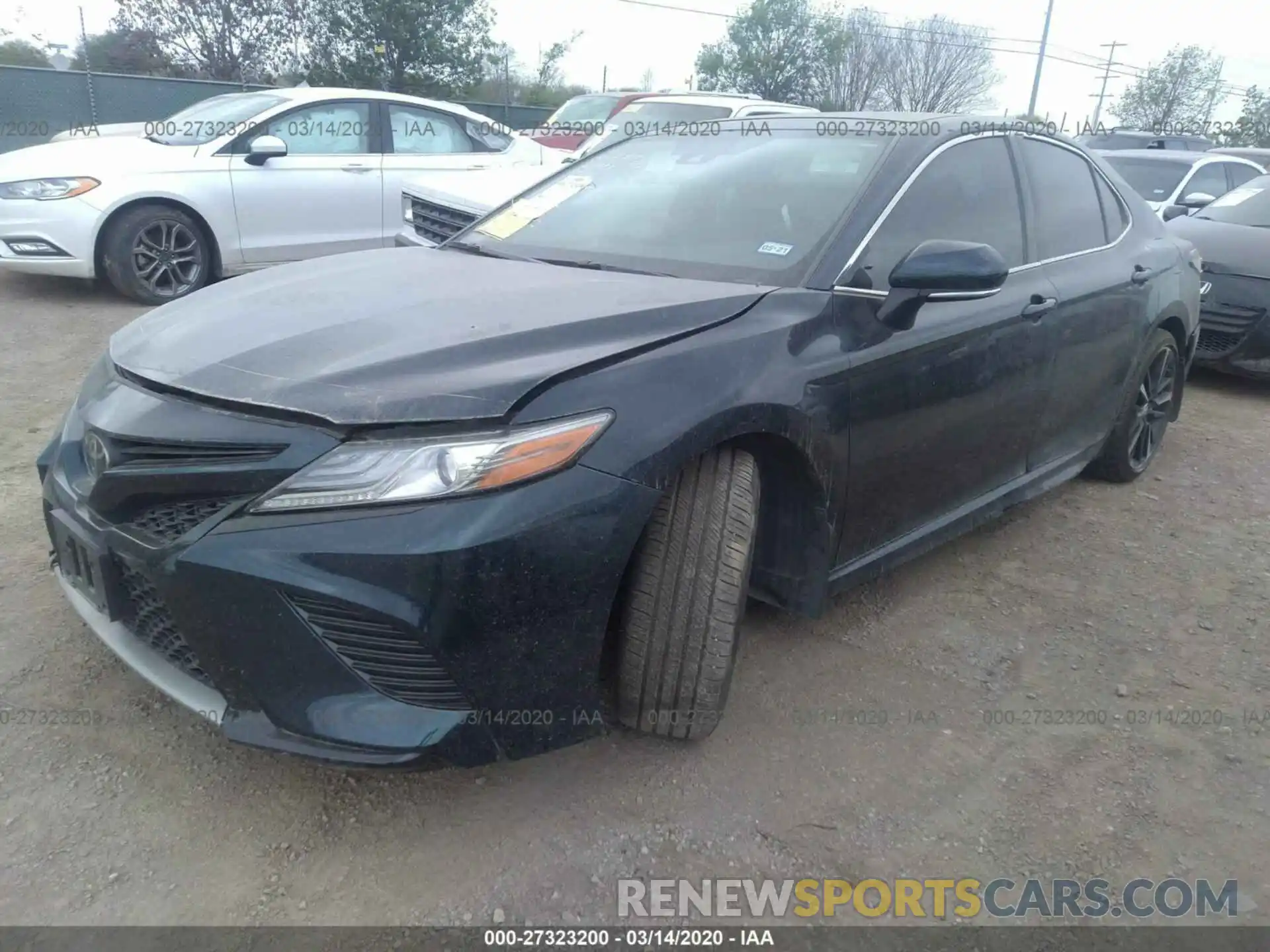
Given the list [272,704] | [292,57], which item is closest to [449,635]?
[272,704]

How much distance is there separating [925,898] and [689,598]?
79 centimetres

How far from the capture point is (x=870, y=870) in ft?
6.89

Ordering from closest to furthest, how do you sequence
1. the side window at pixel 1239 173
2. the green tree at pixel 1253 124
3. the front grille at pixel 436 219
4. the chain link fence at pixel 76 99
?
the front grille at pixel 436 219, the side window at pixel 1239 173, the chain link fence at pixel 76 99, the green tree at pixel 1253 124

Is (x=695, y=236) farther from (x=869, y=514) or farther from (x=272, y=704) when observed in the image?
(x=272, y=704)

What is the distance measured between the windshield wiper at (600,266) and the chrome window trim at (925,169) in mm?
483

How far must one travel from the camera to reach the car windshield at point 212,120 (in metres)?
6.84

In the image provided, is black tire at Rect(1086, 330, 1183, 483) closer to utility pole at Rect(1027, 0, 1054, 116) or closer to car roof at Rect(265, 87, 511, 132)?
car roof at Rect(265, 87, 511, 132)

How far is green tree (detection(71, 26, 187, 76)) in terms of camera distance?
Result: 89.3 ft

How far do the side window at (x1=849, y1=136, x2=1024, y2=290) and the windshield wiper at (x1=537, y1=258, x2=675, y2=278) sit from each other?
1.75 feet

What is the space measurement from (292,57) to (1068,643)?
3080 cm

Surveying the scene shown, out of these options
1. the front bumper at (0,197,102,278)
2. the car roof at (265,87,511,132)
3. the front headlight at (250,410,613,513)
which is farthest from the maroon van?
the front headlight at (250,410,613,513)

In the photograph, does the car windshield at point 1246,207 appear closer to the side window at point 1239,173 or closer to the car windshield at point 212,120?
the side window at point 1239,173

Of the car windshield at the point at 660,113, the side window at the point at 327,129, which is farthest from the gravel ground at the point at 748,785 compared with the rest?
the car windshield at the point at 660,113

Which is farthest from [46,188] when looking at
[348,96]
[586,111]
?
[586,111]
